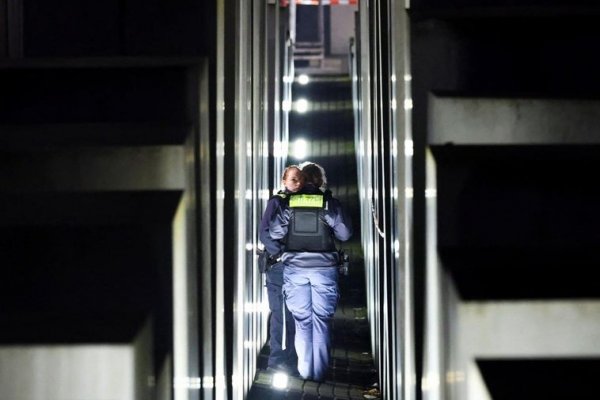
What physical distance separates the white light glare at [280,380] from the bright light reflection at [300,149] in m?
8.19

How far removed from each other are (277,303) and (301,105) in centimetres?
1094

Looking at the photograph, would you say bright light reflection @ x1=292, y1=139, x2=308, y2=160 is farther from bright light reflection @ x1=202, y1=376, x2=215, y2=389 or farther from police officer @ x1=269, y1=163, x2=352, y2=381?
bright light reflection @ x1=202, y1=376, x2=215, y2=389

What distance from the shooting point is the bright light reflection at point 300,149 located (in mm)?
15852

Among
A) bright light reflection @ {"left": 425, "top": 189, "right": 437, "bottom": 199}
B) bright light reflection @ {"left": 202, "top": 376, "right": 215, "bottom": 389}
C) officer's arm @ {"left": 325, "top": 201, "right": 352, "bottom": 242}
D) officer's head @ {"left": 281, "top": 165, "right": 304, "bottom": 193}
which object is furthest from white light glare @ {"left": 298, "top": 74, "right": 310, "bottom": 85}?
bright light reflection @ {"left": 425, "top": 189, "right": 437, "bottom": 199}

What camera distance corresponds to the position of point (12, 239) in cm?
372

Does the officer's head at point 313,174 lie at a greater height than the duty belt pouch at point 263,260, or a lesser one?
greater

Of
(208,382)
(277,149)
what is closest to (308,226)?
(208,382)

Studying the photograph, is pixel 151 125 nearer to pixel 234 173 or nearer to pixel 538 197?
pixel 234 173

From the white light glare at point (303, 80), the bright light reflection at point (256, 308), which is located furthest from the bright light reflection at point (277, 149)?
the white light glare at point (303, 80)

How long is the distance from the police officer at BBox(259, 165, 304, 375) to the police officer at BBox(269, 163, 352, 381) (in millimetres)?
64

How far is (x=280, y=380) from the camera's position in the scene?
299 inches

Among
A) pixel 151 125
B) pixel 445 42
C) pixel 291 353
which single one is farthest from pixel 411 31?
pixel 291 353

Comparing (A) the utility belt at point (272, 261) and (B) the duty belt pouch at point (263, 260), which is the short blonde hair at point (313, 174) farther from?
(B) the duty belt pouch at point (263, 260)

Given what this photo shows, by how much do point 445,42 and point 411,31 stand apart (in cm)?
20
